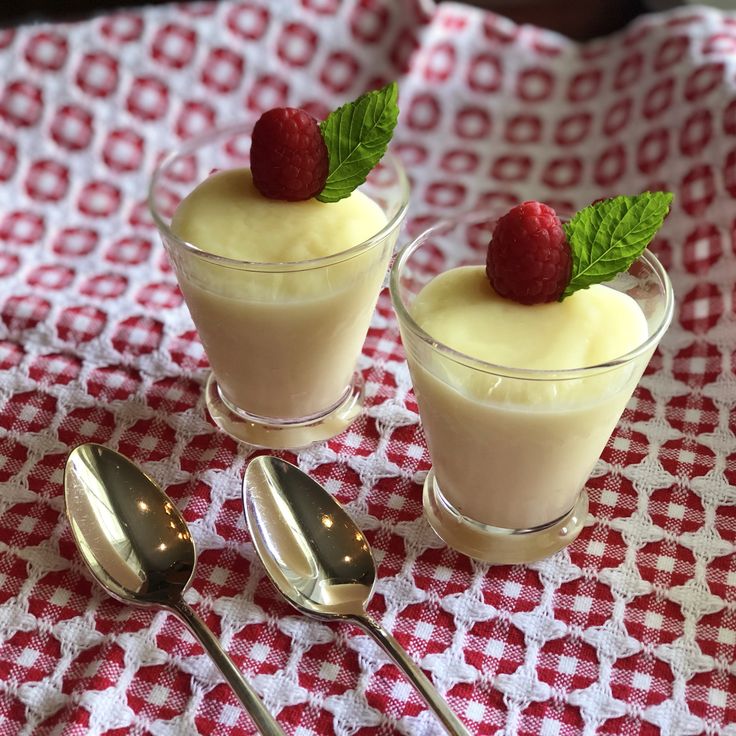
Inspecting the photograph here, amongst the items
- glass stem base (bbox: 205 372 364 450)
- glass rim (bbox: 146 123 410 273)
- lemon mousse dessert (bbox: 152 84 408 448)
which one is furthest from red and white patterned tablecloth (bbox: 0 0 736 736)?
glass rim (bbox: 146 123 410 273)

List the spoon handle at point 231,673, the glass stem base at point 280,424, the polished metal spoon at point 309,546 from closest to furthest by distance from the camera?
1. the spoon handle at point 231,673
2. the polished metal spoon at point 309,546
3. the glass stem base at point 280,424

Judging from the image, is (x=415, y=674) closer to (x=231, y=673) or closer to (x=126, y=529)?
(x=231, y=673)

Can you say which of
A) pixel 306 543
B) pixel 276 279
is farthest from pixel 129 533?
pixel 276 279

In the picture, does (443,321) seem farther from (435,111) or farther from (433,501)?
(435,111)

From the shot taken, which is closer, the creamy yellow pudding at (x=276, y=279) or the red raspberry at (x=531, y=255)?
the red raspberry at (x=531, y=255)

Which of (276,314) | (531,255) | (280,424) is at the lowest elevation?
(280,424)

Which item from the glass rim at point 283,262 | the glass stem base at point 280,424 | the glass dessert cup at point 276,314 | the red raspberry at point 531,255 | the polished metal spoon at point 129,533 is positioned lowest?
the glass stem base at point 280,424

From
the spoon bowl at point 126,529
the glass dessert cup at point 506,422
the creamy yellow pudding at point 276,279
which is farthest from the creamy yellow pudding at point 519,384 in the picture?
the spoon bowl at point 126,529

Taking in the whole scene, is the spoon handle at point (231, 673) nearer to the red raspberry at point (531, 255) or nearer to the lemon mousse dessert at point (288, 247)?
the lemon mousse dessert at point (288, 247)
